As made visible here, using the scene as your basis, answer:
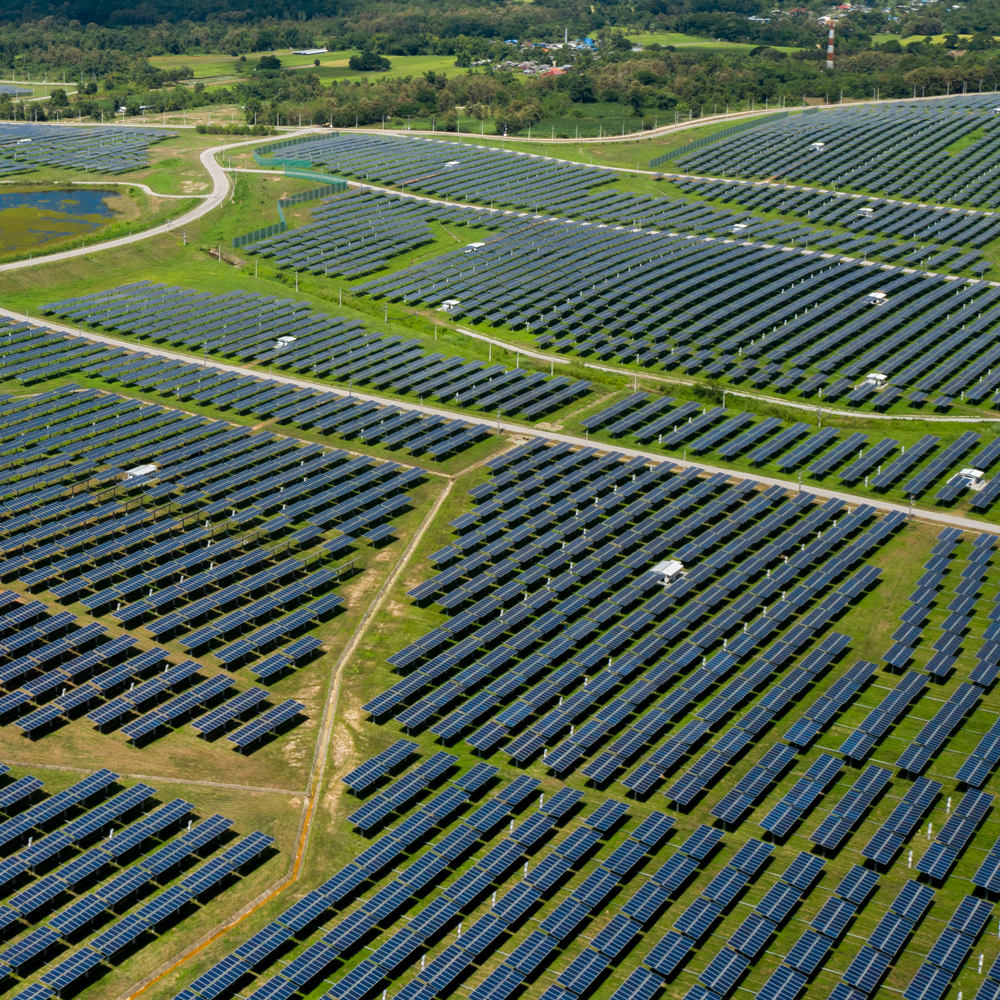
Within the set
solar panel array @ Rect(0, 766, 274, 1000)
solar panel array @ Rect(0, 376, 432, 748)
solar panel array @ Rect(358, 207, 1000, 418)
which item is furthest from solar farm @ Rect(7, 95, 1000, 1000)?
solar panel array @ Rect(358, 207, 1000, 418)

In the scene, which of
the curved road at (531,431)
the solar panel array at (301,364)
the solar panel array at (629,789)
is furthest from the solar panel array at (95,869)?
the curved road at (531,431)

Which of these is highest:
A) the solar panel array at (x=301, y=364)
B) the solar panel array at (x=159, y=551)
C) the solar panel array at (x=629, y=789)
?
the solar panel array at (x=301, y=364)

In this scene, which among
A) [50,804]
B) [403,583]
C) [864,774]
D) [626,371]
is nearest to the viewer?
[50,804]

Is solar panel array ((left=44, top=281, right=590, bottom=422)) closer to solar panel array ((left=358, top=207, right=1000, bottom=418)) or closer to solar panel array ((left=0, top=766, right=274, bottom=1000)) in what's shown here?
solar panel array ((left=358, top=207, right=1000, bottom=418))

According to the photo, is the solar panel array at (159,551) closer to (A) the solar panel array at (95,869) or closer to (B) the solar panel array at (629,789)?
(A) the solar panel array at (95,869)

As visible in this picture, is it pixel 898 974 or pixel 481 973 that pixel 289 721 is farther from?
pixel 898 974

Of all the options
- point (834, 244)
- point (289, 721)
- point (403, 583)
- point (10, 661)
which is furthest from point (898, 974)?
point (834, 244)

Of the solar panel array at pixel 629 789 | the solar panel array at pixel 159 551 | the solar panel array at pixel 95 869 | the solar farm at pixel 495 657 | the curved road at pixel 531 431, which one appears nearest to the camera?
the solar panel array at pixel 95 869
